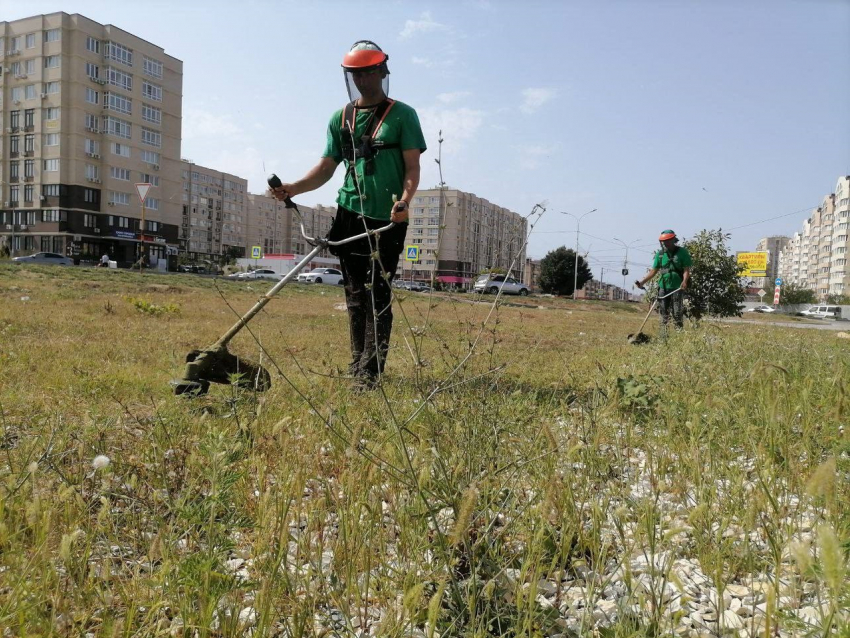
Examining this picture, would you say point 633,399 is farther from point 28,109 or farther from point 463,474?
point 28,109

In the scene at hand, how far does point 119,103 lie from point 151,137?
5111mm

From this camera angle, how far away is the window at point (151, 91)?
66188 mm

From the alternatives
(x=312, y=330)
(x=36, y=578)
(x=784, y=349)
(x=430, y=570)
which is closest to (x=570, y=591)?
(x=430, y=570)

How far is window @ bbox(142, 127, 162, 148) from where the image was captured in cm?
6694

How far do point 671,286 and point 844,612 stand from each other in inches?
358

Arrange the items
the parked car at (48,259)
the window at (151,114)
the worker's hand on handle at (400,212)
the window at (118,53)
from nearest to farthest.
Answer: the worker's hand on handle at (400,212), the parked car at (48,259), the window at (118,53), the window at (151,114)

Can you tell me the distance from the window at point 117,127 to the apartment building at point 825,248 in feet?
394

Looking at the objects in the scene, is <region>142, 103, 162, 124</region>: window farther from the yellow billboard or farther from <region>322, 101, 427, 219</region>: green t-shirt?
<region>322, 101, 427, 219</region>: green t-shirt

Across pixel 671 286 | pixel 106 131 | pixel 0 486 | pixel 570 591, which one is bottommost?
pixel 570 591

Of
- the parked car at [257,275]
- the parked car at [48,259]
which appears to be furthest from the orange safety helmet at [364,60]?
the parked car at [48,259]

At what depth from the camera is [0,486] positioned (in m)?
1.88

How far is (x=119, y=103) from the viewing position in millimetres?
A: 63625

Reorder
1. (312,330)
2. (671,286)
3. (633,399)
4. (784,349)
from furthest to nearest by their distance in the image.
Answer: (671,286)
(312,330)
(784,349)
(633,399)

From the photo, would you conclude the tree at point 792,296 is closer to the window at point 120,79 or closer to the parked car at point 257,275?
the parked car at point 257,275
